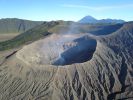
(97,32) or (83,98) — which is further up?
(97,32)

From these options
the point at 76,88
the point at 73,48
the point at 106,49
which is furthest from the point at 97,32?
the point at 76,88

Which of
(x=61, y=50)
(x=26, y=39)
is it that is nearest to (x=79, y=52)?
(x=61, y=50)

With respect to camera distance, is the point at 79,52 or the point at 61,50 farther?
the point at 61,50

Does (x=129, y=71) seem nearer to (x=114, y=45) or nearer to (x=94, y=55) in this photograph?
(x=94, y=55)

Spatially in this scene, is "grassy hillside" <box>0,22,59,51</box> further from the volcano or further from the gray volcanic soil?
the gray volcanic soil

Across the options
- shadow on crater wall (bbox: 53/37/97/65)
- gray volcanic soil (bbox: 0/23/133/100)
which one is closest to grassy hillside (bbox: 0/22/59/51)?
shadow on crater wall (bbox: 53/37/97/65)

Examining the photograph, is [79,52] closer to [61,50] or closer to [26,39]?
[61,50]
